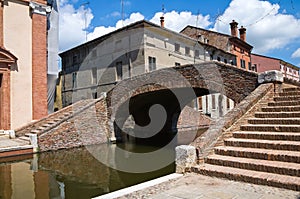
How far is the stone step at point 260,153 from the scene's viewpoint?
4.39 m

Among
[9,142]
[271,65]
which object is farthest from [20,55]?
[271,65]

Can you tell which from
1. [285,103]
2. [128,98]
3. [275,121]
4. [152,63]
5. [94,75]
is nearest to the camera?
[275,121]

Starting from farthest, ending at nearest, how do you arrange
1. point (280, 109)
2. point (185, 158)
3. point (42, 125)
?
point (42, 125) → point (280, 109) → point (185, 158)

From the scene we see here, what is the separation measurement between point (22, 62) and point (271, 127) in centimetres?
1127

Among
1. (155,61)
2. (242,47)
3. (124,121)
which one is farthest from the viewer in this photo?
(242,47)

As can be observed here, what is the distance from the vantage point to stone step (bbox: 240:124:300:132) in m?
5.23

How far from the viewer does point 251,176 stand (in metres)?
4.14

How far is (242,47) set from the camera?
94.8 ft

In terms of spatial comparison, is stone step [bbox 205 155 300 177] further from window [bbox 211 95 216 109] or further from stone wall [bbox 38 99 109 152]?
window [bbox 211 95 216 109]

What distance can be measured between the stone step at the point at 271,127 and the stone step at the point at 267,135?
15 centimetres

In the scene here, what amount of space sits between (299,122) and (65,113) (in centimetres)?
1037

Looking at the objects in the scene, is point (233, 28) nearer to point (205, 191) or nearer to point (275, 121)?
point (275, 121)

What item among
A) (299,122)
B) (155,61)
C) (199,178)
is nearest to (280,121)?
(299,122)

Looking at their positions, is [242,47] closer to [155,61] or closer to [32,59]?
[155,61]
